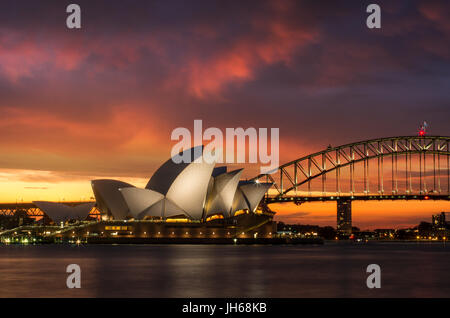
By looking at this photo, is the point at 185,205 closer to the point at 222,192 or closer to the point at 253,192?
the point at 222,192

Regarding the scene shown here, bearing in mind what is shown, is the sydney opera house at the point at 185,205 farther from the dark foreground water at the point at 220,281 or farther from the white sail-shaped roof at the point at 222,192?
the dark foreground water at the point at 220,281

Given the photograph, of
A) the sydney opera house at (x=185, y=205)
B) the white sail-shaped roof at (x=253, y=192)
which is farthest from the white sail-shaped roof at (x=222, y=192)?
the white sail-shaped roof at (x=253, y=192)

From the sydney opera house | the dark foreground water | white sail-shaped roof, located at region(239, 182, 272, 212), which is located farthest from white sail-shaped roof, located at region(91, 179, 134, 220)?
the dark foreground water

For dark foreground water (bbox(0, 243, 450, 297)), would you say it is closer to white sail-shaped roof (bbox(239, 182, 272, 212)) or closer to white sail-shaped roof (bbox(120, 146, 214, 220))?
white sail-shaped roof (bbox(120, 146, 214, 220))
